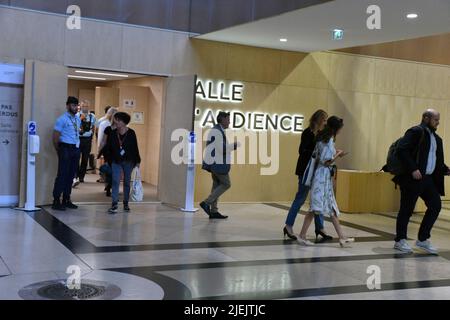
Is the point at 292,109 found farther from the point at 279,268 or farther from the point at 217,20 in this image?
the point at 279,268

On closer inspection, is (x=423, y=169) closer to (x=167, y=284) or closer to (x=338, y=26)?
(x=338, y=26)

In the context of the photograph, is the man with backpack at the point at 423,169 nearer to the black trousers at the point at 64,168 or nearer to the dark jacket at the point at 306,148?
the dark jacket at the point at 306,148

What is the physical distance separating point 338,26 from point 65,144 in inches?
167

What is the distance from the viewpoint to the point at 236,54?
10344mm

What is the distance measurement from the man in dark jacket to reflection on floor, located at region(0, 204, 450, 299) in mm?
471

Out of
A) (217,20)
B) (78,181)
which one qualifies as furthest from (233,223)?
(78,181)

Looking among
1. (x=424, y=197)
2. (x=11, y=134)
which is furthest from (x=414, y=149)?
(x=11, y=134)

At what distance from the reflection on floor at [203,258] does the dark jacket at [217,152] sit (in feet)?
2.55

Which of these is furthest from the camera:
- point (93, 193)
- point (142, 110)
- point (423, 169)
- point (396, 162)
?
point (142, 110)

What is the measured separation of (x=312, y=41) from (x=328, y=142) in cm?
346

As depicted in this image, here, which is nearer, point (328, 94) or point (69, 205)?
point (69, 205)

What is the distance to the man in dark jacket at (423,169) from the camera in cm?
661

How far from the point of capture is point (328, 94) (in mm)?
11336

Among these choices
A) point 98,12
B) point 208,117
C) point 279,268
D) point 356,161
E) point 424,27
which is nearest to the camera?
point 279,268
